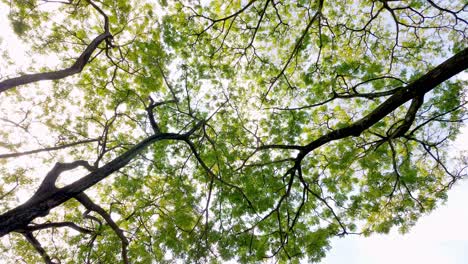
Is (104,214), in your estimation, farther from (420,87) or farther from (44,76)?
(420,87)

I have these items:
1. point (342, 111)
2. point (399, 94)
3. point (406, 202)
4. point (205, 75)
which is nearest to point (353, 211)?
point (406, 202)

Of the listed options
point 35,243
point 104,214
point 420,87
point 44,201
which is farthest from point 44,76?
point 420,87

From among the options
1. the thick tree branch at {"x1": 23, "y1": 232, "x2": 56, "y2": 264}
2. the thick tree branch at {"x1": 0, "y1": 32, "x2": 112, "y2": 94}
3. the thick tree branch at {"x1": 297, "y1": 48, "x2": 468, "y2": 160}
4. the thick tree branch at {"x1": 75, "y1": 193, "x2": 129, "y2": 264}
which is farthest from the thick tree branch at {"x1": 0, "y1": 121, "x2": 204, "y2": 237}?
the thick tree branch at {"x1": 297, "y1": 48, "x2": 468, "y2": 160}

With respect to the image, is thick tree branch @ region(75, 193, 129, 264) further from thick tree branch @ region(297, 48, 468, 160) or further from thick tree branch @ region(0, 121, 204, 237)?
thick tree branch @ region(297, 48, 468, 160)

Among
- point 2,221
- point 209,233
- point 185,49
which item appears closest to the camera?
point 2,221

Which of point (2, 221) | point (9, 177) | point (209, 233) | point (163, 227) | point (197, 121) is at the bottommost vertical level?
point (2, 221)

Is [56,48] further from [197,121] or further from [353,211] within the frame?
[353,211]

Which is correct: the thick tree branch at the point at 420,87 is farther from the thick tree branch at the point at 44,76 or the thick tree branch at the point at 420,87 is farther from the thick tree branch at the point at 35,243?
the thick tree branch at the point at 35,243

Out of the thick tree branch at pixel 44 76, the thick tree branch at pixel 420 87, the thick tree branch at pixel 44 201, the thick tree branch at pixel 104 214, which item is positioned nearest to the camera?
the thick tree branch at pixel 420 87

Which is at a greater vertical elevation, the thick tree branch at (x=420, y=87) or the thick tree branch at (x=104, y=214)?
the thick tree branch at (x=420, y=87)

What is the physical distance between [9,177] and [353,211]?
32.0ft

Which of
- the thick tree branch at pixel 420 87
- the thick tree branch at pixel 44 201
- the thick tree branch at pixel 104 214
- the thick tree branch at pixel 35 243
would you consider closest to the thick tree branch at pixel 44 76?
the thick tree branch at pixel 44 201

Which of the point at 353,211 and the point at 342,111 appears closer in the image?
the point at 353,211

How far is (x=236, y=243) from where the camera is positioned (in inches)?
238
